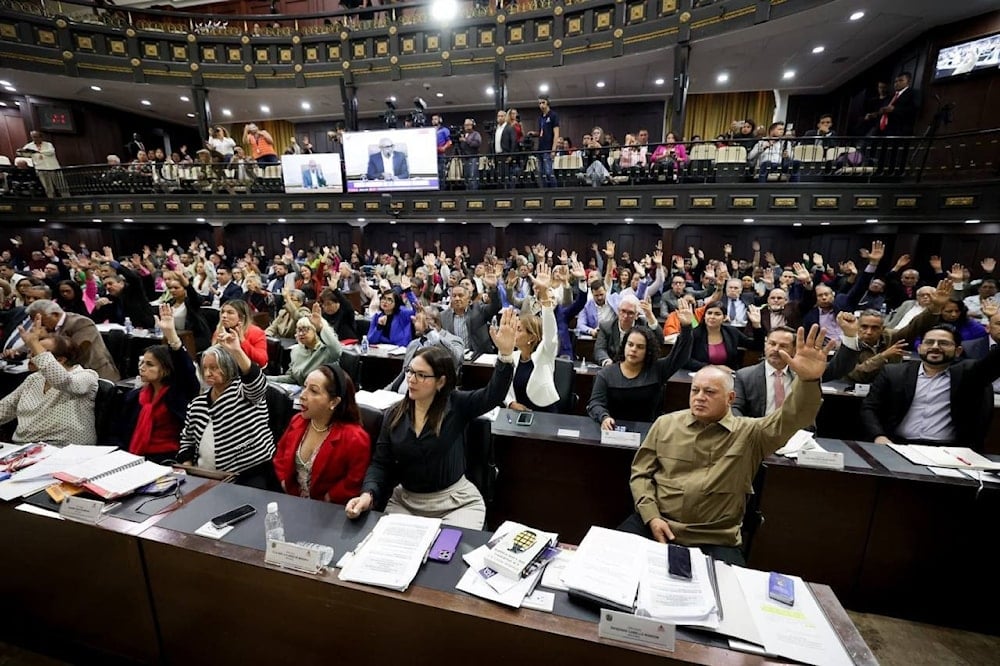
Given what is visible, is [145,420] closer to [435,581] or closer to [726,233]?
[435,581]

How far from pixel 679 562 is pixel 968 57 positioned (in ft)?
33.9

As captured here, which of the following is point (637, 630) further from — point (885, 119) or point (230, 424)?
point (885, 119)

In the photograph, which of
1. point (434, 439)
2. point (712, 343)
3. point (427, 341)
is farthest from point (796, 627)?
point (427, 341)

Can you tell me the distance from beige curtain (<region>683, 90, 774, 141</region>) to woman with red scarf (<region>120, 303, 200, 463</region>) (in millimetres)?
13432

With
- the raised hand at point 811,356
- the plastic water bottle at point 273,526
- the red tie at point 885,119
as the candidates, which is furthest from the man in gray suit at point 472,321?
the red tie at point 885,119

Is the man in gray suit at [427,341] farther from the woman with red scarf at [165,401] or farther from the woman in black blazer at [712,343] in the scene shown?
the woman in black blazer at [712,343]

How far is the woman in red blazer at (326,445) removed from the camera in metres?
2.14

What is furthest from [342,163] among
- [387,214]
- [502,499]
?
[502,499]

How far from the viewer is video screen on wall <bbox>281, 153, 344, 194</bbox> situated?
10.4 m

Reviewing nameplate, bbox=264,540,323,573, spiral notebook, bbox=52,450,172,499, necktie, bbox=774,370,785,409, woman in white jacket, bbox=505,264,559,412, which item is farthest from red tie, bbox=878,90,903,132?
spiral notebook, bbox=52,450,172,499

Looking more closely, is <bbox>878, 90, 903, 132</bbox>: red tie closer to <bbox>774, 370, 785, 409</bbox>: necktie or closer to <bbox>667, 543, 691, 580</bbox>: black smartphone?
<bbox>774, 370, 785, 409</bbox>: necktie

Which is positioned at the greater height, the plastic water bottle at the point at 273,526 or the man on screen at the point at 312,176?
the man on screen at the point at 312,176

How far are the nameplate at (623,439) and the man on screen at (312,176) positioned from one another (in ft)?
33.9

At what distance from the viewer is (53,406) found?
2.66 meters
